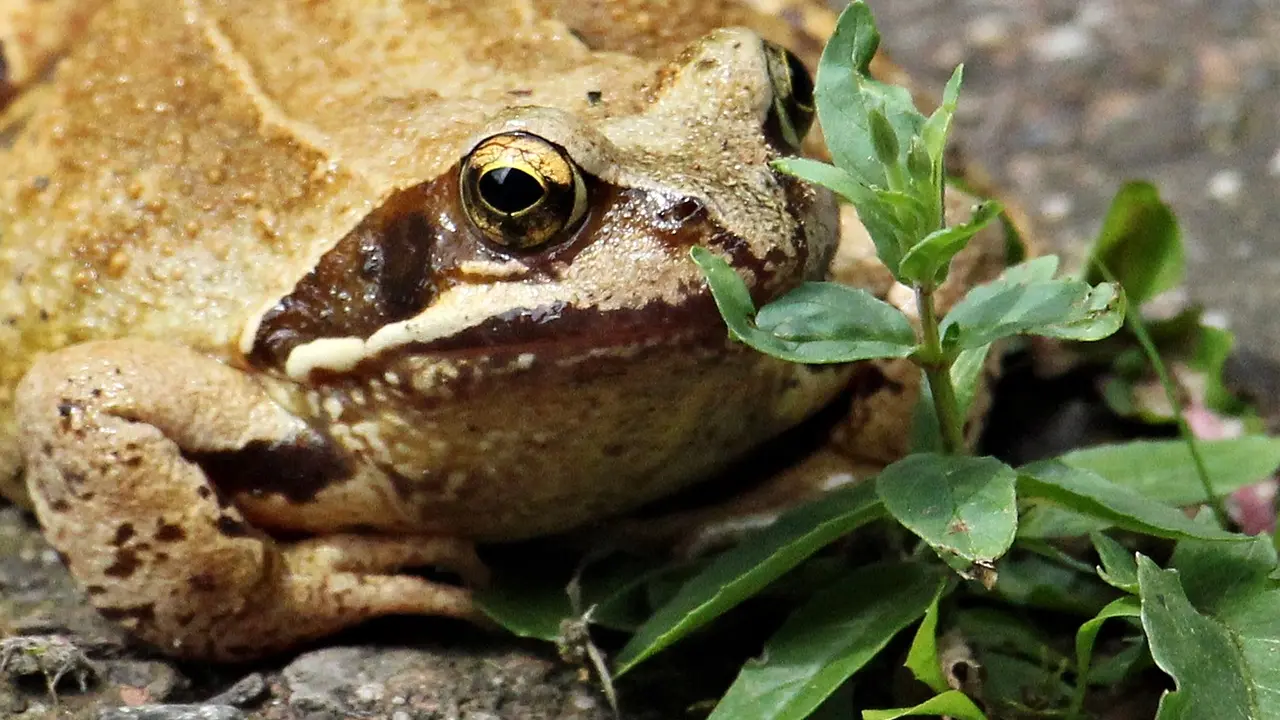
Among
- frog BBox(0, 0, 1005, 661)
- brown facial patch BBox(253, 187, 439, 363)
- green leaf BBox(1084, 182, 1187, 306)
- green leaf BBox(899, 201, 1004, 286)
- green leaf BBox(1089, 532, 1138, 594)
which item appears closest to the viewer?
green leaf BBox(899, 201, 1004, 286)

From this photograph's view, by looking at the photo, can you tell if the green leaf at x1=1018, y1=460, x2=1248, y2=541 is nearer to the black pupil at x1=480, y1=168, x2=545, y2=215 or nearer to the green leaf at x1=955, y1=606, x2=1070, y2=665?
the green leaf at x1=955, y1=606, x2=1070, y2=665

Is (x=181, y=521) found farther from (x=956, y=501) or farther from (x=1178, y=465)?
(x=1178, y=465)

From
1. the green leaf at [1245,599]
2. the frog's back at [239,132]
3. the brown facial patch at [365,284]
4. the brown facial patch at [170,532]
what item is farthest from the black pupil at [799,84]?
the brown facial patch at [170,532]

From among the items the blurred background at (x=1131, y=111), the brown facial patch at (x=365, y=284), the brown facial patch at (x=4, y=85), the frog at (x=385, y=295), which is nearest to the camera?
the frog at (x=385, y=295)

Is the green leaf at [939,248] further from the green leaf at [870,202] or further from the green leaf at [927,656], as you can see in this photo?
the green leaf at [927,656]

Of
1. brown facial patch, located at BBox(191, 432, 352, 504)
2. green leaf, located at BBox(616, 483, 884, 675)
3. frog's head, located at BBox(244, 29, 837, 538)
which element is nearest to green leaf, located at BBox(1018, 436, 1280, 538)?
green leaf, located at BBox(616, 483, 884, 675)

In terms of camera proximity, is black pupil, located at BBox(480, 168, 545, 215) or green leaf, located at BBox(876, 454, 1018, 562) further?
black pupil, located at BBox(480, 168, 545, 215)

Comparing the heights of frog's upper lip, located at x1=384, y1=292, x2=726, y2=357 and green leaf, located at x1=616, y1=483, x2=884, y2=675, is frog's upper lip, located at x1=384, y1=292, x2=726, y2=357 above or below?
above
